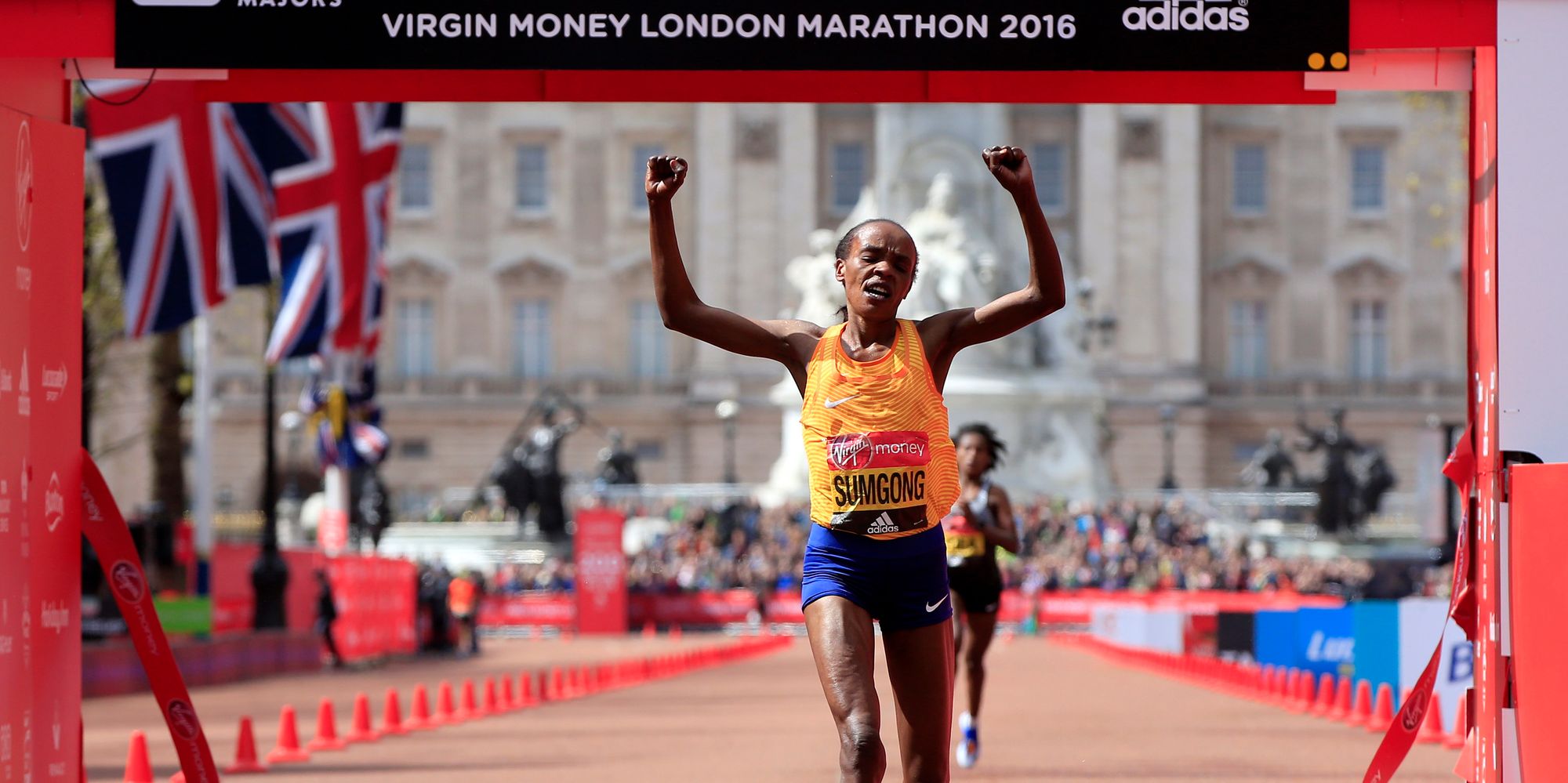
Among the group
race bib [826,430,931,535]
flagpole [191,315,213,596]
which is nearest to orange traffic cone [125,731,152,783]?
race bib [826,430,931,535]

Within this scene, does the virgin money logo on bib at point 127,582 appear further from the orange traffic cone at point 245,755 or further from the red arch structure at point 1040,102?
the orange traffic cone at point 245,755

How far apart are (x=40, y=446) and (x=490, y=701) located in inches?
465

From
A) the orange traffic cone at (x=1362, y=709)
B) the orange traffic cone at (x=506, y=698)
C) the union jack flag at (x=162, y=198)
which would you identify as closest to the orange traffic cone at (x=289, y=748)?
the orange traffic cone at (x=506, y=698)

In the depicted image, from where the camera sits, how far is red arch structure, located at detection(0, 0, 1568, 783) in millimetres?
9281

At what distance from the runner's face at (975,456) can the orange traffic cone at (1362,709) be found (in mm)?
5955

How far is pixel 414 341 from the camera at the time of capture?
89.6 metres

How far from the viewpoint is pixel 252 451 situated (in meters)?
89.3

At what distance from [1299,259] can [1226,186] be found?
3.72 metres

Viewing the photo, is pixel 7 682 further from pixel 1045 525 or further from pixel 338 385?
pixel 1045 525

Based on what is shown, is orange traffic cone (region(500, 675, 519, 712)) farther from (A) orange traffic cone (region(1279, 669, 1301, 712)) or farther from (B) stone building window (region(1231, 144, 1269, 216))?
(B) stone building window (region(1231, 144, 1269, 216))

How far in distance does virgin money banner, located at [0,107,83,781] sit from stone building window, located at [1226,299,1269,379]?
8099cm

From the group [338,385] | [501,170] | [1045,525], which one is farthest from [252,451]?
[338,385]

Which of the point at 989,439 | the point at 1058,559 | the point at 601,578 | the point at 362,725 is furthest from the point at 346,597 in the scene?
the point at 1058,559

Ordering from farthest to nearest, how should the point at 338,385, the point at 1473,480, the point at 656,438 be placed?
1. the point at 656,438
2. the point at 338,385
3. the point at 1473,480
